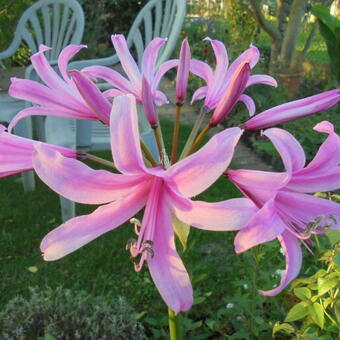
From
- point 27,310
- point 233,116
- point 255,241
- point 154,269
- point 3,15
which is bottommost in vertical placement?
point 233,116

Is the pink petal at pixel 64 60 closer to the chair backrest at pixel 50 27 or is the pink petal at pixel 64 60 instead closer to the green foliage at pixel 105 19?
the chair backrest at pixel 50 27

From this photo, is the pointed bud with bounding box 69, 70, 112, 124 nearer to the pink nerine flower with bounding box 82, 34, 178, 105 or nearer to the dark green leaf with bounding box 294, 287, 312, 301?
the pink nerine flower with bounding box 82, 34, 178, 105

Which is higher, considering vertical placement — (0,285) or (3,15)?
(3,15)

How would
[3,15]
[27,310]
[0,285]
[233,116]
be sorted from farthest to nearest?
[233,116]
[3,15]
[0,285]
[27,310]

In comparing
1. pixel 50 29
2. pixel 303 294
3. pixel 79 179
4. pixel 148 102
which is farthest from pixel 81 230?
pixel 50 29

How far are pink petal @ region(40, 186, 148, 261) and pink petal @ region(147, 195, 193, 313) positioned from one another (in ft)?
0.22

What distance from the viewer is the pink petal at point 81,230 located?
0.79 m

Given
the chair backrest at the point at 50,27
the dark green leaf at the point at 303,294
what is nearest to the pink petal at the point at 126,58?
the dark green leaf at the point at 303,294

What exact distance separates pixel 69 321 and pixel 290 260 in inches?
60.0

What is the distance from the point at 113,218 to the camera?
2.74 ft

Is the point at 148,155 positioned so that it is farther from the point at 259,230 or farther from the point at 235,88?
the point at 259,230

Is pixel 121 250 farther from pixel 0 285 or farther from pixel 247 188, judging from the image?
pixel 247 188

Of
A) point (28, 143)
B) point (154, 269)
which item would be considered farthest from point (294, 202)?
point (28, 143)

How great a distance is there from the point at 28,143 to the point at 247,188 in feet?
1.31
